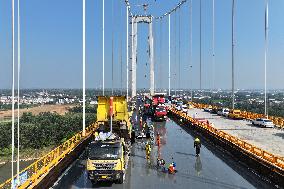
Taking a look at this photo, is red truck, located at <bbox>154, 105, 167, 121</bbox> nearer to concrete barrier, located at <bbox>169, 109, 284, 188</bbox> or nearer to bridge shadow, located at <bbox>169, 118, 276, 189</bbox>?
concrete barrier, located at <bbox>169, 109, 284, 188</bbox>

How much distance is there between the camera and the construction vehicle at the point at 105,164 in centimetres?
1783

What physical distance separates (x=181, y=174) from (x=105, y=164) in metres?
4.43

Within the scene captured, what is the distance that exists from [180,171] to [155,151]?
609 cm

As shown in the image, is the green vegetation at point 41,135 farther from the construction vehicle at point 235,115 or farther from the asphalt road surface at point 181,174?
the asphalt road surface at point 181,174

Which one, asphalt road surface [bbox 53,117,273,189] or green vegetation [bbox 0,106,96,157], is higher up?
asphalt road surface [bbox 53,117,273,189]

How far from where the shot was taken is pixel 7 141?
109625 millimetres

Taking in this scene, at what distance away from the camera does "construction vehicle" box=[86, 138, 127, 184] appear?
17828mm

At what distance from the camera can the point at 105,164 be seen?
17891 mm

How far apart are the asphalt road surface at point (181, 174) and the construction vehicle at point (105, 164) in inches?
22.5

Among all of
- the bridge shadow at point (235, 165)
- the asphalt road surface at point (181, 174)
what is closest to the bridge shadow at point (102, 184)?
the asphalt road surface at point (181, 174)

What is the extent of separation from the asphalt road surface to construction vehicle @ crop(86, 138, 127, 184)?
1.88 ft

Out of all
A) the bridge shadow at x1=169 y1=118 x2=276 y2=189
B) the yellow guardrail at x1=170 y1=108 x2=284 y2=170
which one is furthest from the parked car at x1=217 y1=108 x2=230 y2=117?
the bridge shadow at x1=169 y1=118 x2=276 y2=189

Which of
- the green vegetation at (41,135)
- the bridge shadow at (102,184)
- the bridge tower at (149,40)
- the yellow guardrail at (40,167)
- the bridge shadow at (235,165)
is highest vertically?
the bridge tower at (149,40)

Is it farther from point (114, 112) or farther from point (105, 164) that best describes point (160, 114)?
point (105, 164)
